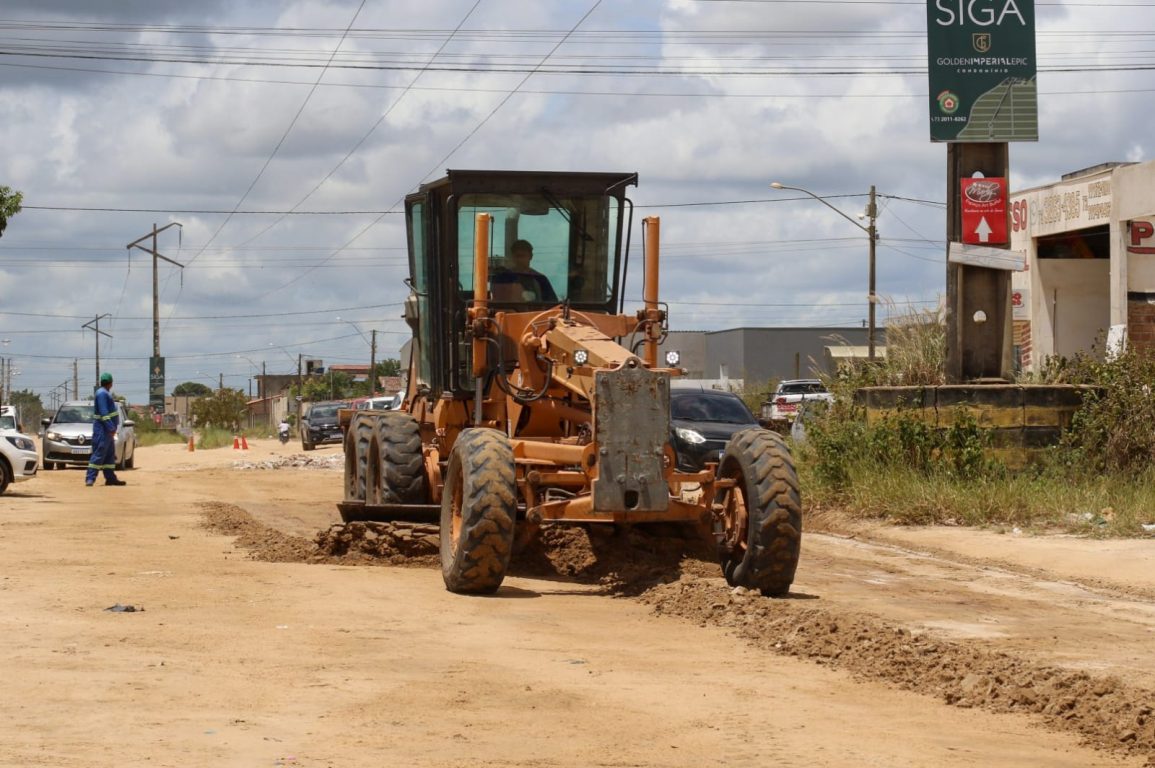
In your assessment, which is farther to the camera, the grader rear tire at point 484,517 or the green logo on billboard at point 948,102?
the green logo on billboard at point 948,102

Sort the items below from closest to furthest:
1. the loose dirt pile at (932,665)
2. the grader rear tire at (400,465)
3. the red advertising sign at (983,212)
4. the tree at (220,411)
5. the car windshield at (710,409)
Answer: the loose dirt pile at (932,665)
the grader rear tire at (400,465)
the red advertising sign at (983,212)
the car windshield at (710,409)
the tree at (220,411)

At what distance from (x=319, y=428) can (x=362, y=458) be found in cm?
3877

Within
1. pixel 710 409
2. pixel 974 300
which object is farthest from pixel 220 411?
pixel 974 300

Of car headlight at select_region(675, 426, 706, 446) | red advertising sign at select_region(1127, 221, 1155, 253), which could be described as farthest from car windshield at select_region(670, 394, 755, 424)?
red advertising sign at select_region(1127, 221, 1155, 253)

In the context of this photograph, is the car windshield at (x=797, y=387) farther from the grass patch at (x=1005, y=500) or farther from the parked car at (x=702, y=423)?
the grass patch at (x=1005, y=500)

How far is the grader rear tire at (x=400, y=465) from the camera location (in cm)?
1424

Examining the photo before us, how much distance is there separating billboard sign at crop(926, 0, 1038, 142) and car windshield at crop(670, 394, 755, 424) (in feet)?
15.3

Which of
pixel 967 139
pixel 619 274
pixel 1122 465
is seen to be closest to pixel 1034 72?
pixel 967 139

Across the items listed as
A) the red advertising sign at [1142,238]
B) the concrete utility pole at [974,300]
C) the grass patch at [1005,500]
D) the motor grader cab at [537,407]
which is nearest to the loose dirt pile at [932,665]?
the motor grader cab at [537,407]

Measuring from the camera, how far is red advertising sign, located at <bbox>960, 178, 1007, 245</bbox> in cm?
2145

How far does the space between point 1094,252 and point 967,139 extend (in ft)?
47.6

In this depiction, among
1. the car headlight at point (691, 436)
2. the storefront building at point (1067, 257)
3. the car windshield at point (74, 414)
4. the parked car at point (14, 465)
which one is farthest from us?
the car windshield at point (74, 414)

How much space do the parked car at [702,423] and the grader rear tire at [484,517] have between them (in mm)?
8716

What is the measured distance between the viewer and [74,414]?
119 ft
